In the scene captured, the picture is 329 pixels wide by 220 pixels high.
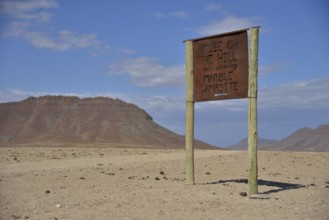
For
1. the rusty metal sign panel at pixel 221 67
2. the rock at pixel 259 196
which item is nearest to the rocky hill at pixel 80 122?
the rusty metal sign panel at pixel 221 67

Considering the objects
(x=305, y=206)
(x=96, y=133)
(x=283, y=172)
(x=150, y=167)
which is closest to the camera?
(x=305, y=206)

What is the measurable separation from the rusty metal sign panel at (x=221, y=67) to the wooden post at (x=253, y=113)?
330 millimetres

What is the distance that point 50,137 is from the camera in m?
98.2

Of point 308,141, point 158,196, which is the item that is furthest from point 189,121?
point 308,141

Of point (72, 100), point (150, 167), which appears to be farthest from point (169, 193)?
point (72, 100)

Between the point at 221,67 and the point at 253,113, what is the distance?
193 cm

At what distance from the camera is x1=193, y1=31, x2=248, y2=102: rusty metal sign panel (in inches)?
477

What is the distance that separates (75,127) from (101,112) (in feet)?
25.9

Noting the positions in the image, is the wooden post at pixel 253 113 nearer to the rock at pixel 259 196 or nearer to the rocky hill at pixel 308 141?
the rock at pixel 259 196

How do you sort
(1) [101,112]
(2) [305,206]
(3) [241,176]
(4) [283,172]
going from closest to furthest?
(2) [305,206], (3) [241,176], (4) [283,172], (1) [101,112]

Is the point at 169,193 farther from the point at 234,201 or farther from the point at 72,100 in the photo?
the point at 72,100

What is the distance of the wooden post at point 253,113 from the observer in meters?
11.4

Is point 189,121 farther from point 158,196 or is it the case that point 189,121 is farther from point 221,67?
point 158,196

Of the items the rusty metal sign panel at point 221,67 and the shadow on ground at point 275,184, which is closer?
the rusty metal sign panel at point 221,67
